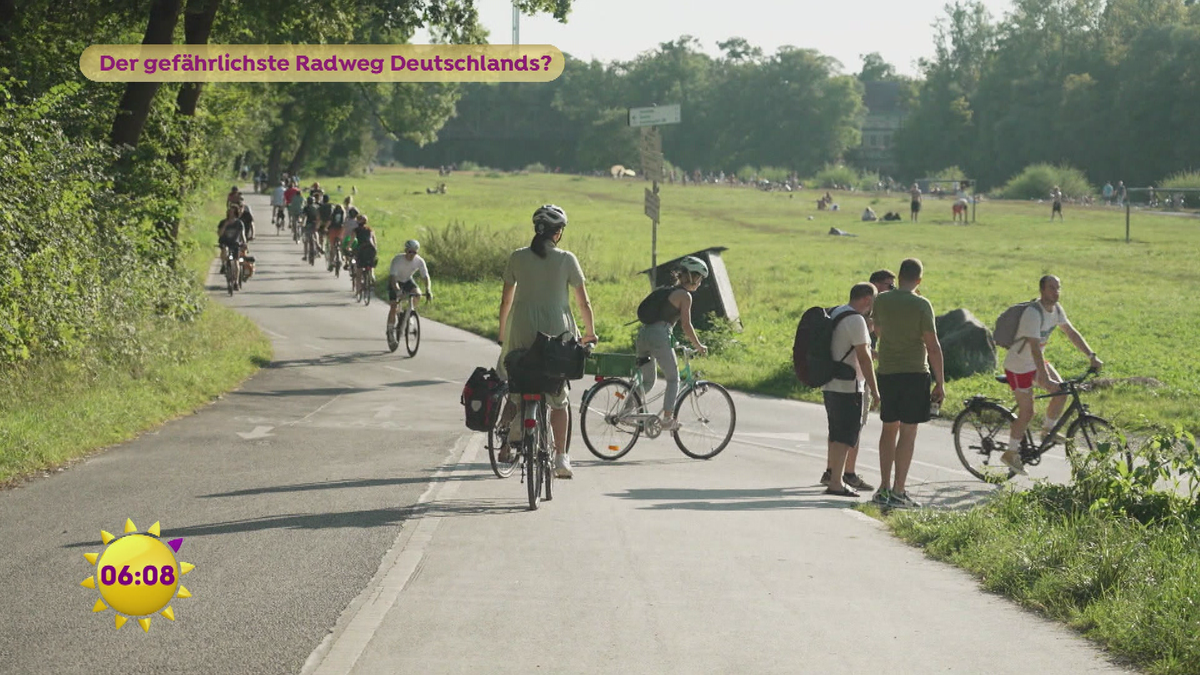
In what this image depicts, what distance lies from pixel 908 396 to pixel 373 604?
208 inches

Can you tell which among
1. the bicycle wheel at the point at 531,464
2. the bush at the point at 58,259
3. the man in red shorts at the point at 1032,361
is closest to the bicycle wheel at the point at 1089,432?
the man in red shorts at the point at 1032,361

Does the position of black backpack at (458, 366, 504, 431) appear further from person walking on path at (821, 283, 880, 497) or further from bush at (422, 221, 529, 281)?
bush at (422, 221, 529, 281)

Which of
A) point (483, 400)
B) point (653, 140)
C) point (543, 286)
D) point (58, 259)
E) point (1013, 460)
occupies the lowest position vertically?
point (1013, 460)

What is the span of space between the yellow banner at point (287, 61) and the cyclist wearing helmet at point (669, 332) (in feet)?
37.9

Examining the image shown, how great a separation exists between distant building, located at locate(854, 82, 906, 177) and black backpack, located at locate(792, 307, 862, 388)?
161194mm

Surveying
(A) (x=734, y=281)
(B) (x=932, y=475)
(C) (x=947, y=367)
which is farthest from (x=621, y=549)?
(A) (x=734, y=281)

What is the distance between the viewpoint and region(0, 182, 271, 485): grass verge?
12.2 metres

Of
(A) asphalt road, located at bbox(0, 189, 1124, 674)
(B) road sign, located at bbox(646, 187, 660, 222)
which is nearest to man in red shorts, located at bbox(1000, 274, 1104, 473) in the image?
(A) asphalt road, located at bbox(0, 189, 1124, 674)

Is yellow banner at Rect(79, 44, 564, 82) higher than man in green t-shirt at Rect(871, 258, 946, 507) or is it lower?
higher

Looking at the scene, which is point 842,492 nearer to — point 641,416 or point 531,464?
point 641,416

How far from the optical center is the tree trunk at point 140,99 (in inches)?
842

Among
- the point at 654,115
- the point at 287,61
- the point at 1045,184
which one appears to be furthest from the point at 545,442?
the point at 1045,184

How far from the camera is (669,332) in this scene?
516 inches

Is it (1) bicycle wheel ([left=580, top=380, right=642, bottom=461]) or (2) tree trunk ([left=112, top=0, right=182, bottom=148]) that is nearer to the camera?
(1) bicycle wheel ([left=580, top=380, right=642, bottom=461])
